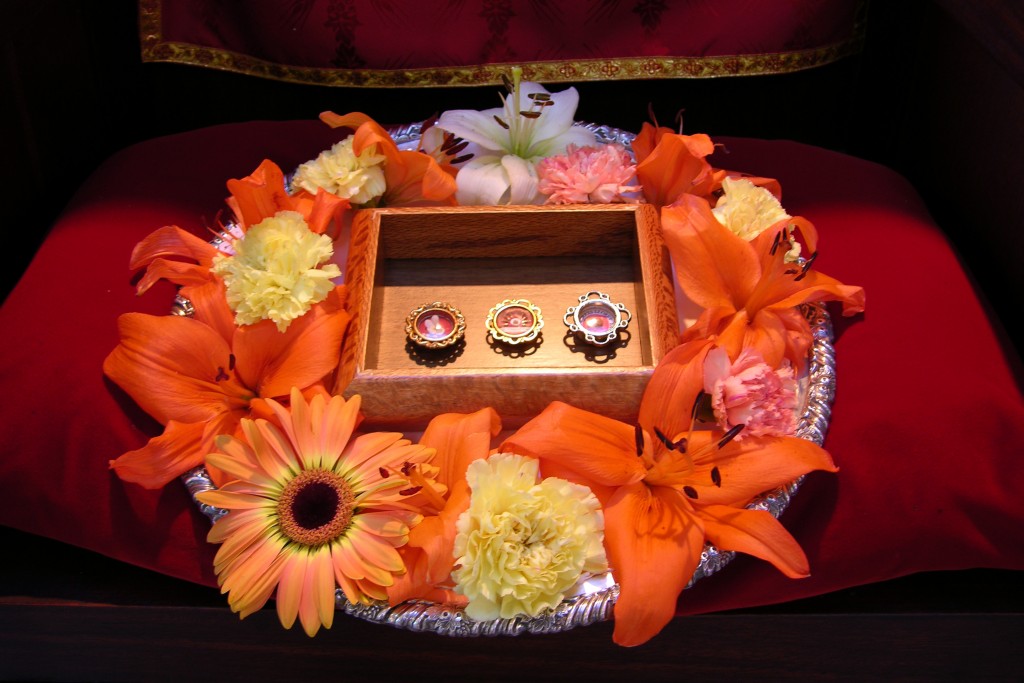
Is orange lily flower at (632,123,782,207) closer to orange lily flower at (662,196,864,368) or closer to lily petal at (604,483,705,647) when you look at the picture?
orange lily flower at (662,196,864,368)

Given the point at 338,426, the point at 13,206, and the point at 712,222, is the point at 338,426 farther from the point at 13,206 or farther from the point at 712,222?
the point at 13,206

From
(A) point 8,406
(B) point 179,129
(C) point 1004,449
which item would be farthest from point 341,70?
(C) point 1004,449

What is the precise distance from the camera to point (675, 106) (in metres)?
1.17

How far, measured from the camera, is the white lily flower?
826 mm

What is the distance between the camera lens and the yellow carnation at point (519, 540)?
1.91 ft

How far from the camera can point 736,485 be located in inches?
24.7

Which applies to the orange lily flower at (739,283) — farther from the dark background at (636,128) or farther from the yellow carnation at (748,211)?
the dark background at (636,128)

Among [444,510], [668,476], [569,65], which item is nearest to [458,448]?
[444,510]

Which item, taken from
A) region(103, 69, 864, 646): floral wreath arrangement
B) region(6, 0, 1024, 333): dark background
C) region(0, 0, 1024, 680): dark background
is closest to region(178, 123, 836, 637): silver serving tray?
region(103, 69, 864, 646): floral wreath arrangement

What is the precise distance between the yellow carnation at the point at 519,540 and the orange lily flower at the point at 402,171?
11.9 inches

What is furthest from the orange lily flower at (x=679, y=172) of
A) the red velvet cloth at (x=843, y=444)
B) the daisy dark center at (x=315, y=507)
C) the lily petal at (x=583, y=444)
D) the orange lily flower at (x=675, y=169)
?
the daisy dark center at (x=315, y=507)

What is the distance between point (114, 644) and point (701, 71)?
88cm

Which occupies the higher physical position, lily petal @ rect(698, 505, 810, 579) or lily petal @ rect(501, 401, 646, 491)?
lily petal @ rect(501, 401, 646, 491)

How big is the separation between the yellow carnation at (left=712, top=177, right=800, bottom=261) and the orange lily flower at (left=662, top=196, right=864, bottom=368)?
1.1 inches
